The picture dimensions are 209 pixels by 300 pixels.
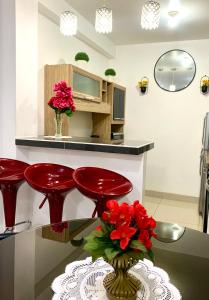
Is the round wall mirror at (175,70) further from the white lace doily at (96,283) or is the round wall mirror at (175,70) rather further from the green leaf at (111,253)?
the green leaf at (111,253)

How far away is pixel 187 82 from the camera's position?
4.86 m

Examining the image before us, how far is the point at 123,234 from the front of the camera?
0.80 meters

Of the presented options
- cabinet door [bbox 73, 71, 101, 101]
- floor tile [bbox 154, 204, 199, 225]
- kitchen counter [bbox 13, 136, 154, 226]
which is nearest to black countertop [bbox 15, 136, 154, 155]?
kitchen counter [bbox 13, 136, 154, 226]

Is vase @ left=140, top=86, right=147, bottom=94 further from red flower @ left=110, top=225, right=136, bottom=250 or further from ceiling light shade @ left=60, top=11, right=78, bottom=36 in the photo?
red flower @ left=110, top=225, right=136, bottom=250

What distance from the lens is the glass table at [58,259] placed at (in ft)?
3.28

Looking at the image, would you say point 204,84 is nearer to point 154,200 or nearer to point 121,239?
point 154,200

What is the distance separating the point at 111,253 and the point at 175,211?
12.3ft

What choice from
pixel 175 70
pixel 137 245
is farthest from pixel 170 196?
pixel 137 245

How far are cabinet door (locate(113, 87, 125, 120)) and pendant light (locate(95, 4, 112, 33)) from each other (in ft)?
6.74

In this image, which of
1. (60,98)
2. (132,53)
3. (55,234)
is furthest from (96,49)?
(55,234)

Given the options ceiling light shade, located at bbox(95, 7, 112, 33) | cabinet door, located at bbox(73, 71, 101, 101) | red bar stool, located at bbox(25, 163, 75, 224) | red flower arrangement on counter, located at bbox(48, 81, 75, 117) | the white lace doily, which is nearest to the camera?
the white lace doily

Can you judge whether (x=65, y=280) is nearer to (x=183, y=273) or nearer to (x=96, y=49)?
(x=183, y=273)

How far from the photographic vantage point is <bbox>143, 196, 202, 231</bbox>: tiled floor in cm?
388

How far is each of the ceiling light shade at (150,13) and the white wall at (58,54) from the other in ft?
4.82
